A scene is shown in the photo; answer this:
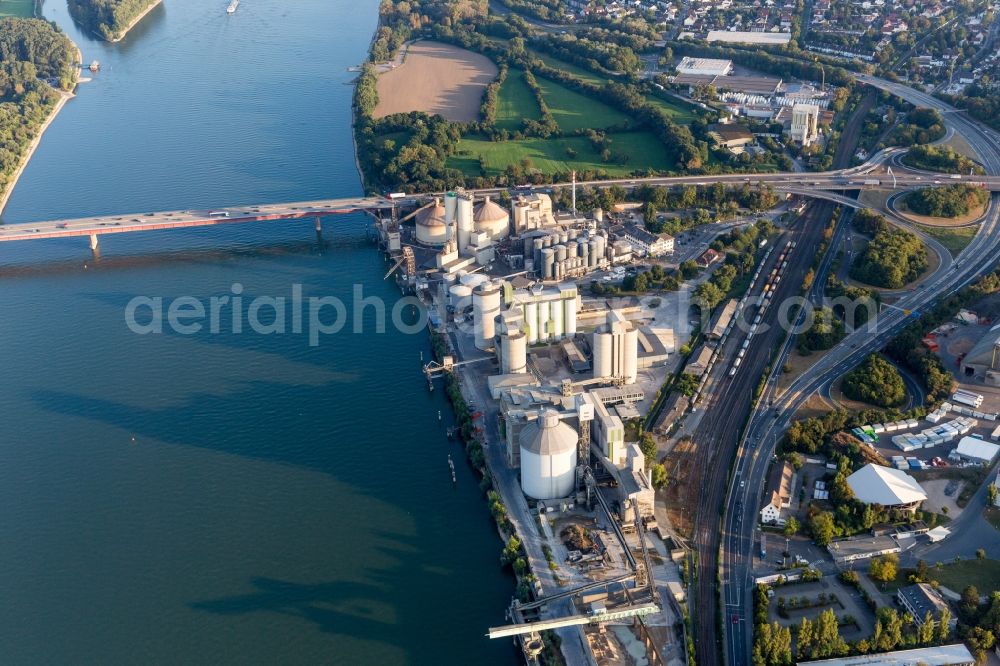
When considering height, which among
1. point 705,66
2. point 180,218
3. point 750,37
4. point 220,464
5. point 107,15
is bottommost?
point 220,464

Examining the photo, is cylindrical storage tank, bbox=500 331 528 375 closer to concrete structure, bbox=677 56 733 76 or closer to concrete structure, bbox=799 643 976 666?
concrete structure, bbox=799 643 976 666

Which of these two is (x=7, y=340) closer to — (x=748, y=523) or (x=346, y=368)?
(x=346, y=368)

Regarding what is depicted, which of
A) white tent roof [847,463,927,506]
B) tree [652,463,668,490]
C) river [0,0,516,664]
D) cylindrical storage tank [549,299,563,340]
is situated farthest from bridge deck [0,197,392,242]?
white tent roof [847,463,927,506]

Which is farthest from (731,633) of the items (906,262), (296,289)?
(296,289)

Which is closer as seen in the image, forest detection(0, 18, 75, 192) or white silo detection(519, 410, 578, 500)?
white silo detection(519, 410, 578, 500)

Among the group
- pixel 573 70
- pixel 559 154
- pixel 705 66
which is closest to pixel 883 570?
pixel 559 154

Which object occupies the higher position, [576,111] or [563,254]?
[576,111]

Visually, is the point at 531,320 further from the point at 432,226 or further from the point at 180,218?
the point at 180,218
